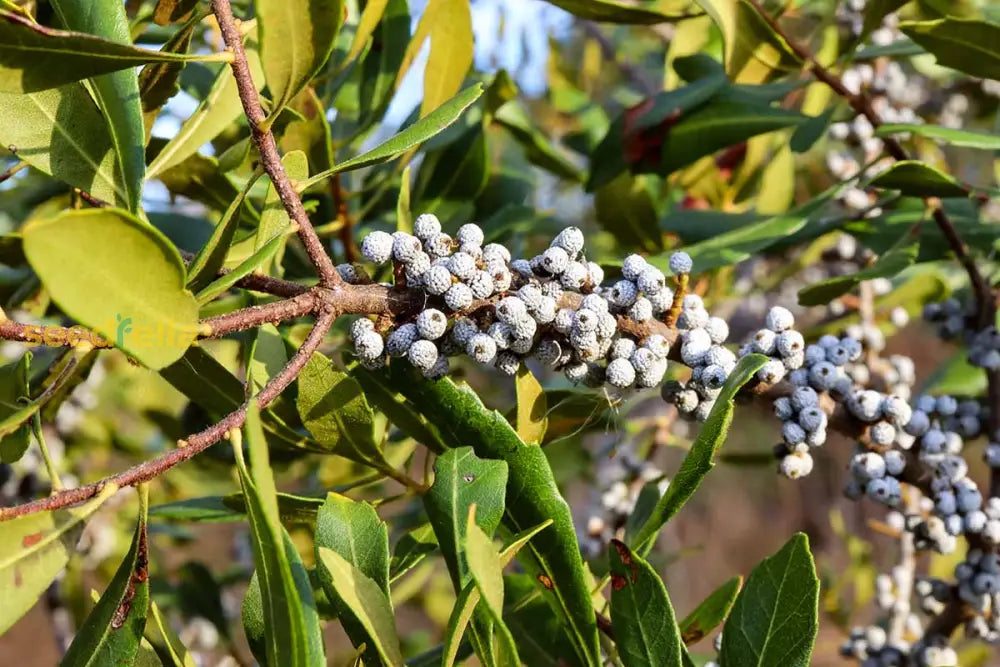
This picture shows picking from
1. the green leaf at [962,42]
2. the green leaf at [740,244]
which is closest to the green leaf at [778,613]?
the green leaf at [740,244]

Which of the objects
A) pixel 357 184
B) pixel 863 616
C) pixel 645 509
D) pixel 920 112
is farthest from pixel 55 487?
pixel 863 616

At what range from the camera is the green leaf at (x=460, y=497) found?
2.91 ft

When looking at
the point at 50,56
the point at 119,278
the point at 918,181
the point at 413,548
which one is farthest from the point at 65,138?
the point at 918,181

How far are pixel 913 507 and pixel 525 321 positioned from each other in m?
1.17

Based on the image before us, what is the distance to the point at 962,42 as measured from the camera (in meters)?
1.20

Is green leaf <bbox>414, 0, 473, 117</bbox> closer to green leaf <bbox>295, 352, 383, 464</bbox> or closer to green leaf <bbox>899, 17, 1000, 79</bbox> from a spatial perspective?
green leaf <bbox>295, 352, 383, 464</bbox>

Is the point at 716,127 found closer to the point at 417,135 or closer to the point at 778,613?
the point at 417,135

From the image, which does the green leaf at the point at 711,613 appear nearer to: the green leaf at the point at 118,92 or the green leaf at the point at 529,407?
the green leaf at the point at 529,407

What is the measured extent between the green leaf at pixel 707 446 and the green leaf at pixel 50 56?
0.58m

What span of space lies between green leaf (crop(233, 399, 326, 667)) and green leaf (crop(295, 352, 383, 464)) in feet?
0.67

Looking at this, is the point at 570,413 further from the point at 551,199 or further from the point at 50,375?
the point at 551,199

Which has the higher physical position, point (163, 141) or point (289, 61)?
point (289, 61)

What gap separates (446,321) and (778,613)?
0.46 metres

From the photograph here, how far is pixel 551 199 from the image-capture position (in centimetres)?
349
